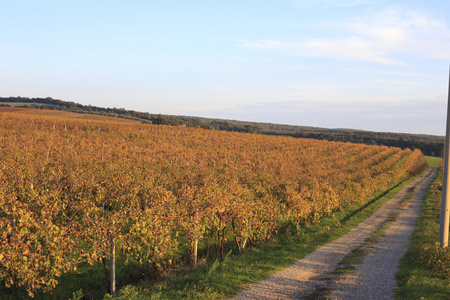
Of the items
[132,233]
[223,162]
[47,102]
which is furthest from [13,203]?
[47,102]

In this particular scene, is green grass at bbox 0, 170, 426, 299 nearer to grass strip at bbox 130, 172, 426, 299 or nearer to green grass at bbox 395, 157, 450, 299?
grass strip at bbox 130, 172, 426, 299

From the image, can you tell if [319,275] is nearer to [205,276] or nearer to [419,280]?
[419,280]

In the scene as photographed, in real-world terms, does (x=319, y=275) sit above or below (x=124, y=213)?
below

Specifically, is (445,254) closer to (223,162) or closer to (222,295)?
(222,295)

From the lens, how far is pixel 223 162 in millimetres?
36938

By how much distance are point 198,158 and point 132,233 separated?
28.9 m

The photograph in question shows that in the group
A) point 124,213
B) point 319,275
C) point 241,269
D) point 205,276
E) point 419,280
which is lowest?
point 319,275

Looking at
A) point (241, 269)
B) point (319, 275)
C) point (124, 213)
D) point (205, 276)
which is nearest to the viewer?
point (124, 213)

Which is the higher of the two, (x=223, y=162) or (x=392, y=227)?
(x=223, y=162)

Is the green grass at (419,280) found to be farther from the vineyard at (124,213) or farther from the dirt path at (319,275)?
the vineyard at (124,213)

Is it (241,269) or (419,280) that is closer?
(419,280)

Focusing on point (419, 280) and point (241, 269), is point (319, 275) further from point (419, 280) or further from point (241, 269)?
point (419, 280)

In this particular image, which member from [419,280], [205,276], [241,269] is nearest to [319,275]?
[241,269]

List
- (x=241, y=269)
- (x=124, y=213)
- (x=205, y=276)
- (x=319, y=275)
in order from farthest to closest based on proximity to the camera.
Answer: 1. (x=319, y=275)
2. (x=241, y=269)
3. (x=205, y=276)
4. (x=124, y=213)
